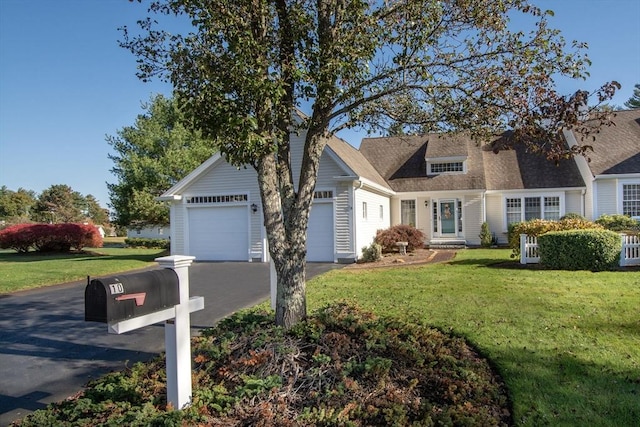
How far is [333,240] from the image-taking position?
1592 cm

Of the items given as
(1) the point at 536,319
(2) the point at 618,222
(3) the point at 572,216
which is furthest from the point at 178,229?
(2) the point at 618,222

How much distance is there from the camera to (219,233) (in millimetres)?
17719

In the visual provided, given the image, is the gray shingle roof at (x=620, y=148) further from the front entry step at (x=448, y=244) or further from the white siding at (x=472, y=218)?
the front entry step at (x=448, y=244)

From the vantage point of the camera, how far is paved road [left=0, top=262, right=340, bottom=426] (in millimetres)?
4750

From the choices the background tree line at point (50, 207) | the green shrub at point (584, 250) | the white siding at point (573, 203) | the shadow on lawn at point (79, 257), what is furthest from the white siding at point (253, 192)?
the background tree line at point (50, 207)

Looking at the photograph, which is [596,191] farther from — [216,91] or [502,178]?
[216,91]

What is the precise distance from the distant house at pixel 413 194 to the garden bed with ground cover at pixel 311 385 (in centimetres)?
1047

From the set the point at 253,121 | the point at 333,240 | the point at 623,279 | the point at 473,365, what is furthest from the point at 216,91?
the point at 333,240

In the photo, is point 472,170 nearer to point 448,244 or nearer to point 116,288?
point 448,244

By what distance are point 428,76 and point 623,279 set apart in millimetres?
8213

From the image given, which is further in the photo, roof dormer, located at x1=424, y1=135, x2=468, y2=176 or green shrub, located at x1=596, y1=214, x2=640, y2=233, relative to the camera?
roof dormer, located at x1=424, y1=135, x2=468, y2=176

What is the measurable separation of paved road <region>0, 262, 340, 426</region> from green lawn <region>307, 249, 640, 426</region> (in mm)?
2031

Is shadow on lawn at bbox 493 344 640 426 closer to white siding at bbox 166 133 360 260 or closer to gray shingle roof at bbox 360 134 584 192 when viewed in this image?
white siding at bbox 166 133 360 260

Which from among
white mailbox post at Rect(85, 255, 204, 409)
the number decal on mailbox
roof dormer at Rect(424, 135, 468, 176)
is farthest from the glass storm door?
the number decal on mailbox
